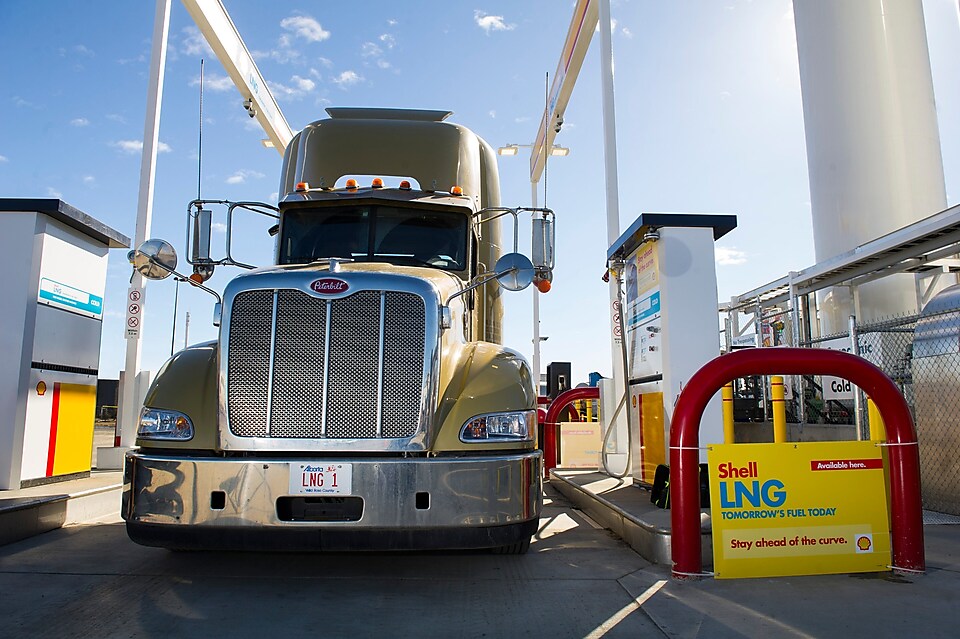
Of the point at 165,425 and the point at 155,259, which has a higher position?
the point at 155,259

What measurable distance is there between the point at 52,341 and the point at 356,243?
3.45 m

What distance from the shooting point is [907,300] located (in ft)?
45.8

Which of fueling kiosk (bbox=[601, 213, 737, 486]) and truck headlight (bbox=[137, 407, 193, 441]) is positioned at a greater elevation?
fueling kiosk (bbox=[601, 213, 737, 486])

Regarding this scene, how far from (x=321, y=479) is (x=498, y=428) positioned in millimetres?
1059

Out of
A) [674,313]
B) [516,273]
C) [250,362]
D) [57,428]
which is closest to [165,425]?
[250,362]

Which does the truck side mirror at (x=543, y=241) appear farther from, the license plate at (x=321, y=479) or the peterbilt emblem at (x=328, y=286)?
the license plate at (x=321, y=479)

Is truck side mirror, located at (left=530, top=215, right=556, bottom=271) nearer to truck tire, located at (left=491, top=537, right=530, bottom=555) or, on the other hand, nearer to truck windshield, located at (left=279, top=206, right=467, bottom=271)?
truck windshield, located at (left=279, top=206, right=467, bottom=271)

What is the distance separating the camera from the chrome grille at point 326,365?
4.06m

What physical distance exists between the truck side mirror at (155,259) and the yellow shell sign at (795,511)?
3.88m

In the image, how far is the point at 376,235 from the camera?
238 inches

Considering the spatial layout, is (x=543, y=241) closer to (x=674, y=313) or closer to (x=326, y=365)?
(x=674, y=313)

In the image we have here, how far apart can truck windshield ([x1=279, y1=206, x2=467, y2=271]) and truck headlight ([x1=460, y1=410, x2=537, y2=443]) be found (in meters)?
2.12

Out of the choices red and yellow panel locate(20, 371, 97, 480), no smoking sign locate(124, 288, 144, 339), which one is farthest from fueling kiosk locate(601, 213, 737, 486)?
no smoking sign locate(124, 288, 144, 339)

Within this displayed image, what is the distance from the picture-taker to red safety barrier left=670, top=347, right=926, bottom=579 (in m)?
4.32
